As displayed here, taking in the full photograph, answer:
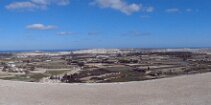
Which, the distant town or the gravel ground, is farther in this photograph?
the distant town

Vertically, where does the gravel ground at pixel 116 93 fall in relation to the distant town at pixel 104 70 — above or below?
above

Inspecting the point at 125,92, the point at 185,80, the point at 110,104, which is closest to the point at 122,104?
the point at 110,104

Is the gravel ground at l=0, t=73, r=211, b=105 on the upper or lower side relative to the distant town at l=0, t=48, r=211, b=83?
upper

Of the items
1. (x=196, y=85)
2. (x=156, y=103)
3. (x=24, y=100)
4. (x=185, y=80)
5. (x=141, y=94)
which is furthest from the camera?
(x=185, y=80)

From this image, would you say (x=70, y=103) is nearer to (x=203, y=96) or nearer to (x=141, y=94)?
(x=141, y=94)

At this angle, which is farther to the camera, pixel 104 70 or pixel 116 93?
pixel 104 70

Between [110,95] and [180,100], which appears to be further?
[110,95]

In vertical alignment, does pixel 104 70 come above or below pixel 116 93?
below

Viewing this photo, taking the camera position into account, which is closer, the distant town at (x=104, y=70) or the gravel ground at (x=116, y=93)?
the gravel ground at (x=116, y=93)
